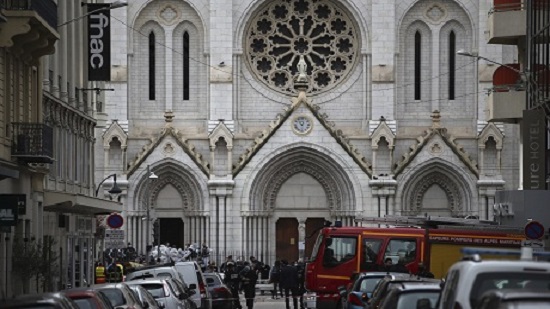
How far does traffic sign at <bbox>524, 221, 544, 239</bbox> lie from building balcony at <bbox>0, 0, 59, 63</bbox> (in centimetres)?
1115

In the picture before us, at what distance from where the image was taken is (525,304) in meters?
14.0

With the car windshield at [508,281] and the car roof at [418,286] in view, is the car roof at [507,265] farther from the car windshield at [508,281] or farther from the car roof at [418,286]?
the car roof at [418,286]

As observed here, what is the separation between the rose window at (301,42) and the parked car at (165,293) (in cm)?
4242

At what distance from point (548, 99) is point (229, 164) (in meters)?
29.3

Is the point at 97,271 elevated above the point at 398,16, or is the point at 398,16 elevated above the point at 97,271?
the point at 398,16

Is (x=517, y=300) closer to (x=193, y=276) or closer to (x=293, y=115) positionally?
(x=193, y=276)

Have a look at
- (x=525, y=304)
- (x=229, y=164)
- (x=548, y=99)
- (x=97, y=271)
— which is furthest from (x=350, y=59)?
(x=525, y=304)

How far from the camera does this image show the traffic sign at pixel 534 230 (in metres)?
35.7

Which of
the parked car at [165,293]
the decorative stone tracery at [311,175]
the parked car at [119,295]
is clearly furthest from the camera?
the decorative stone tracery at [311,175]

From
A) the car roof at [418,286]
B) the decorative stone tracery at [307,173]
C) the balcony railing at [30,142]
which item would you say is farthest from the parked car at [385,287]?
the decorative stone tracery at [307,173]

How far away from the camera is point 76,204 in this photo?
4538 cm

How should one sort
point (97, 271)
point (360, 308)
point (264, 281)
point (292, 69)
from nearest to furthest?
point (360, 308), point (97, 271), point (264, 281), point (292, 69)

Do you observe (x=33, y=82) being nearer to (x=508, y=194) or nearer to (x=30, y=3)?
(x=30, y=3)

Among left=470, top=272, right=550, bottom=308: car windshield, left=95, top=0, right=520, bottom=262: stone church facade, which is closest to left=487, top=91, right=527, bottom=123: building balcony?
left=95, top=0, right=520, bottom=262: stone church facade
